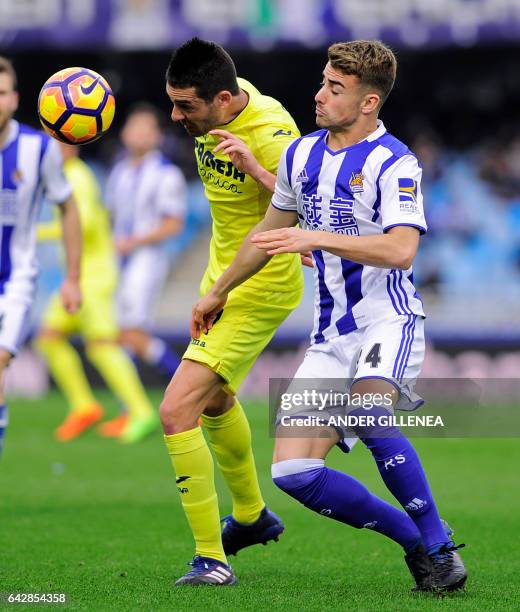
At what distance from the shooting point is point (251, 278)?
5570 mm

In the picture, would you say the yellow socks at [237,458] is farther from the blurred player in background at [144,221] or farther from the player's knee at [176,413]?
the blurred player in background at [144,221]

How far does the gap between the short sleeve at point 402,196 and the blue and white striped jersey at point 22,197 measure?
2.45 metres

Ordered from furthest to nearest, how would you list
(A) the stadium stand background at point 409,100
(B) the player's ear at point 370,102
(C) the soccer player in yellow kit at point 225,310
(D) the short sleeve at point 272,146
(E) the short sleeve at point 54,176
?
(A) the stadium stand background at point 409,100
(E) the short sleeve at point 54,176
(D) the short sleeve at point 272,146
(C) the soccer player in yellow kit at point 225,310
(B) the player's ear at point 370,102

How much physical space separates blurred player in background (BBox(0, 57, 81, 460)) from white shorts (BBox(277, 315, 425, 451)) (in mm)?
1963

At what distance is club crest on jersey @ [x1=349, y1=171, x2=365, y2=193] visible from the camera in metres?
4.81

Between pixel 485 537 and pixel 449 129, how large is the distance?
15.1 meters

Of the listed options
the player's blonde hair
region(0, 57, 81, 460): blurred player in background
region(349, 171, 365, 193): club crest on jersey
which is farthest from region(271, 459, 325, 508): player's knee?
region(0, 57, 81, 460): blurred player in background

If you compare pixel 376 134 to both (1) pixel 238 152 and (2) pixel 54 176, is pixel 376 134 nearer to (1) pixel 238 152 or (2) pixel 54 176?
(1) pixel 238 152

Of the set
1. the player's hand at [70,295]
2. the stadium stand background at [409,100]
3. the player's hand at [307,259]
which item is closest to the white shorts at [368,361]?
the player's hand at [307,259]

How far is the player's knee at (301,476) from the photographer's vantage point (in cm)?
481

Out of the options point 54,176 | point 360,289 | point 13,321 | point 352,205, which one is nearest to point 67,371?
point 54,176

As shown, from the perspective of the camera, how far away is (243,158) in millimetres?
5141

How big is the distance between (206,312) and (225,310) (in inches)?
6.3

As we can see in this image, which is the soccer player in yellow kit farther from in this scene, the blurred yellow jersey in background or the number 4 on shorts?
the blurred yellow jersey in background
